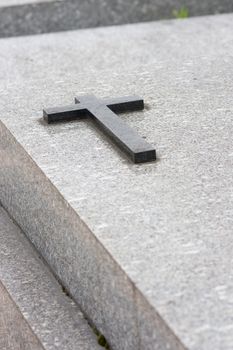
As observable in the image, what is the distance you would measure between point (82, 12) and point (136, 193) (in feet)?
8.70

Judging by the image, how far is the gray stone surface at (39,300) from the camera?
242cm

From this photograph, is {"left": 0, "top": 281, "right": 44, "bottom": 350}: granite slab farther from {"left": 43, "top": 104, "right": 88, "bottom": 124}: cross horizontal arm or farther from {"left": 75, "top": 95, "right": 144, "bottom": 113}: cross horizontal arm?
{"left": 75, "top": 95, "right": 144, "bottom": 113}: cross horizontal arm

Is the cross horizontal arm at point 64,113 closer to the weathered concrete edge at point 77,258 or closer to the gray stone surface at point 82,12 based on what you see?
the weathered concrete edge at point 77,258

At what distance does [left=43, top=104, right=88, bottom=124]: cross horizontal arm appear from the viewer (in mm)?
3174

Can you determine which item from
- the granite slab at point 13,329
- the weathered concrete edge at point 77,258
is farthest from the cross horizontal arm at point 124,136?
the granite slab at point 13,329

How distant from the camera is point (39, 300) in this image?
2.61 m

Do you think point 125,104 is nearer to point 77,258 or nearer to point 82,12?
point 77,258

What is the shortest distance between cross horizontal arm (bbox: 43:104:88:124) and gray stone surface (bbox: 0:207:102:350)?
1.34 feet

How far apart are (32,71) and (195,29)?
112cm

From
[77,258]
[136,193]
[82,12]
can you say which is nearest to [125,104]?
[136,193]

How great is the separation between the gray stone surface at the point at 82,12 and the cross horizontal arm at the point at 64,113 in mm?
1831

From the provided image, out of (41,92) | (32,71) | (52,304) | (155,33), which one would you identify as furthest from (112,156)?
(155,33)

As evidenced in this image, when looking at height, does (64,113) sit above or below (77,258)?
above

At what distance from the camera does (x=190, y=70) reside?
3.77m
